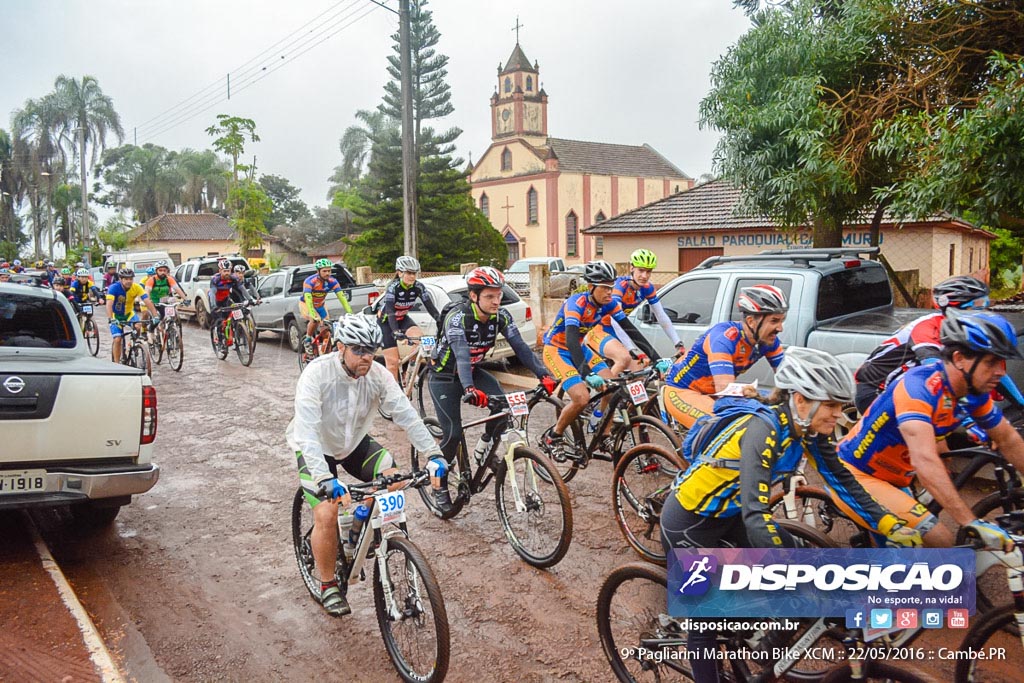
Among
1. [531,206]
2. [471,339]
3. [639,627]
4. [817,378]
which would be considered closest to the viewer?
[817,378]

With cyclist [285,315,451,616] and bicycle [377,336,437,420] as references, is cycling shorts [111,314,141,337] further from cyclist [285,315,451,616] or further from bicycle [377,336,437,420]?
cyclist [285,315,451,616]

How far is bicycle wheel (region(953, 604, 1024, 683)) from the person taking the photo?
10.0 feet

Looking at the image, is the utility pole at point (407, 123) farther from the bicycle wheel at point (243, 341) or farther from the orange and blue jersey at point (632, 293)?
the orange and blue jersey at point (632, 293)

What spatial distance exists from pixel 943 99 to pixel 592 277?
669cm

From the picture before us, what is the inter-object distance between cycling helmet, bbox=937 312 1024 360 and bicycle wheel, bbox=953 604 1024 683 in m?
1.16

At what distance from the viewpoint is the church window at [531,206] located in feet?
224

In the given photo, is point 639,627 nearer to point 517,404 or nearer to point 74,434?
point 517,404

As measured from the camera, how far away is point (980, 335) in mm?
3582

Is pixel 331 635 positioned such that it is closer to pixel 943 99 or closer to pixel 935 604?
pixel 935 604

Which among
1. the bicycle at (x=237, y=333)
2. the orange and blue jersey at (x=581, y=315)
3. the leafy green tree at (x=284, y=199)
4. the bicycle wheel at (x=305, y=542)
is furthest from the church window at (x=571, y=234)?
the bicycle wheel at (x=305, y=542)

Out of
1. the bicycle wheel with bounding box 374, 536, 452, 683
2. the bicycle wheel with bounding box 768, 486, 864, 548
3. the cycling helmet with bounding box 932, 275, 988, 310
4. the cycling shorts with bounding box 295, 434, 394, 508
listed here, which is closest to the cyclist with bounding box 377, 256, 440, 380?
the cycling shorts with bounding box 295, 434, 394, 508

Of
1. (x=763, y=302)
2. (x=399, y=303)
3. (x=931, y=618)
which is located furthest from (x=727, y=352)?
(x=399, y=303)

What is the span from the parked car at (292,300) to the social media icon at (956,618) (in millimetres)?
13163

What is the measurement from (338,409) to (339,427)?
135 millimetres
